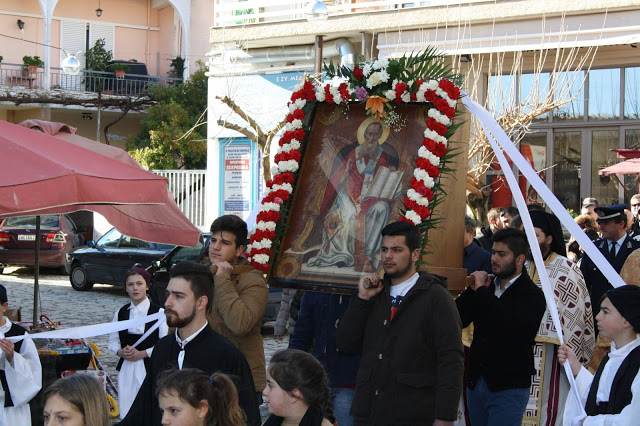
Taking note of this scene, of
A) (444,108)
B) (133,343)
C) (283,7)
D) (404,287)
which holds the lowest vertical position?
(133,343)

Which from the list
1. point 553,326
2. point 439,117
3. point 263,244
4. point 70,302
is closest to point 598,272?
point 553,326

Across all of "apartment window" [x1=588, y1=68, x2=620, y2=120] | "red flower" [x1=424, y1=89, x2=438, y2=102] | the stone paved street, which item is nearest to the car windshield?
the stone paved street

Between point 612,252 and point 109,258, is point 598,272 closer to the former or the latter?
point 612,252

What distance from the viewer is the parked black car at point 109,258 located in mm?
18172

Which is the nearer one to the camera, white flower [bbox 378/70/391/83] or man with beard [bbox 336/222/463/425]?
man with beard [bbox 336/222/463/425]

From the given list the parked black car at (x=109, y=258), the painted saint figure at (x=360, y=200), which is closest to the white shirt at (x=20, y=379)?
the painted saint figure at (x=360, y=200)

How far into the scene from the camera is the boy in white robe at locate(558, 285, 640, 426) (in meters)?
4.54

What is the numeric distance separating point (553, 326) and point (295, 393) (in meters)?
3.24

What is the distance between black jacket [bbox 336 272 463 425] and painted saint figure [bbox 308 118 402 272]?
2.20 feet

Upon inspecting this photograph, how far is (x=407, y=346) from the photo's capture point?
5.06 m

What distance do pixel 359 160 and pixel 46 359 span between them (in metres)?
3.72

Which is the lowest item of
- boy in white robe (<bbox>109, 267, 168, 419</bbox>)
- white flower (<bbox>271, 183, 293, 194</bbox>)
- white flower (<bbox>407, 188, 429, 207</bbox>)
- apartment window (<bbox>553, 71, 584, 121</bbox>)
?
boy in white robe (<bbox>109, 267, 168, 419</bbox>)

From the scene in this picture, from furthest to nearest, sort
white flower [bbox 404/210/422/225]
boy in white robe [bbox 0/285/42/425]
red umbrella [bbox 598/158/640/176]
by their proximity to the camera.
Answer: red umbrella [bbox 598/158/640/176] → boy in white robe [bbox 0/285/42/425] → white flower [bbox 404/210/422/225]

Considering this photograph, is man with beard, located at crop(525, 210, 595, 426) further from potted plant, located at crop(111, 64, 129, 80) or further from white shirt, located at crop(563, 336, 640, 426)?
potted plant, located at crop(111, 64, 129, 80)
